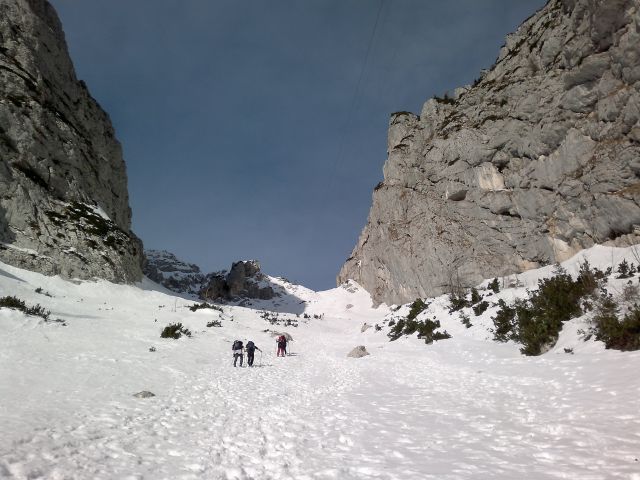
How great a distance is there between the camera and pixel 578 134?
123 ft

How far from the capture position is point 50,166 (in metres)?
43.7

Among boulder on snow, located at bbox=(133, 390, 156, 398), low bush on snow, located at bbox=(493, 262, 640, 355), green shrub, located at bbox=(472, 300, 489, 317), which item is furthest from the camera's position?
green shrub, located at bbox=(472, 300, 489, 317)

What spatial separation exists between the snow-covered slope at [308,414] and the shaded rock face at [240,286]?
91220 mm

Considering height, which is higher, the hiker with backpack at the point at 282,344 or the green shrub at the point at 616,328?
the green shrub at the point at 616,328

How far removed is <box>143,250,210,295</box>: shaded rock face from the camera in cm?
10949

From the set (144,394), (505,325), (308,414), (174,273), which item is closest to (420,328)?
(505,325)

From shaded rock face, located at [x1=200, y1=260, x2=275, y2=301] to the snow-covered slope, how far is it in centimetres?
9122

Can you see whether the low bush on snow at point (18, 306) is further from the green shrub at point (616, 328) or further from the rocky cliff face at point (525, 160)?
the rocky cliff face at point (525, 160)

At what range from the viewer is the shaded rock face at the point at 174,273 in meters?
109

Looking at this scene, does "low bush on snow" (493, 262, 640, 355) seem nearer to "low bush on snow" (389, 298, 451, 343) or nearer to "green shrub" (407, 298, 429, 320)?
"low bush on snow" (389, 298, 451, 343)

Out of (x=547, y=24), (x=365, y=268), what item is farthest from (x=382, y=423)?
(x=365, y=268)

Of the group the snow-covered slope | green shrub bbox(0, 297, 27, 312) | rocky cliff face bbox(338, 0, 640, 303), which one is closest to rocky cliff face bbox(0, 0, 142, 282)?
green shrub bbox(0, 297, 27, 312)

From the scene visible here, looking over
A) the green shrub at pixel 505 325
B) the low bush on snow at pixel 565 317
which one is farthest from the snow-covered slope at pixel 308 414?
the green shrub at pixel 505 325

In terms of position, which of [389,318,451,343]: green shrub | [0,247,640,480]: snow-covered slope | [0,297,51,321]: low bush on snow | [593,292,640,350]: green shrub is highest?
[593,292,640,350]: green shrub
